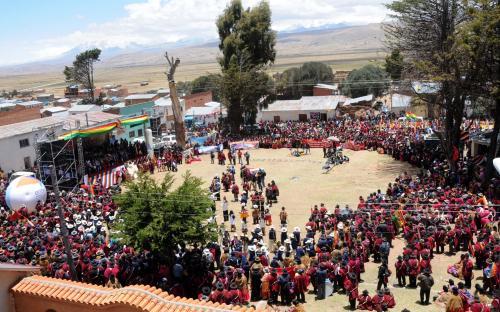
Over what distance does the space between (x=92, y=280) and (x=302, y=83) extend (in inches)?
2433

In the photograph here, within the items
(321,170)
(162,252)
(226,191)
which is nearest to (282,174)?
(321,170)

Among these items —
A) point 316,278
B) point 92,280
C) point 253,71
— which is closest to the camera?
point 316,278

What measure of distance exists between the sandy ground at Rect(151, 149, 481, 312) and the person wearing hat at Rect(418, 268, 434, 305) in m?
0.21

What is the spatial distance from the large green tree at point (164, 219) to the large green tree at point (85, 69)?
2456 inches

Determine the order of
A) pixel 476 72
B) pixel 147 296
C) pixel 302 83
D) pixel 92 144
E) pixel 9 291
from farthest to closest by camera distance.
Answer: pixel 302 83 → pixel 92 144 → pixel 476 72 → pixel 9 291 → pixel 147 296

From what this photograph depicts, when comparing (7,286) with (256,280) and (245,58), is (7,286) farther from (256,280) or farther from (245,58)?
(245,58)

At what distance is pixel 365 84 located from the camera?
230 feet

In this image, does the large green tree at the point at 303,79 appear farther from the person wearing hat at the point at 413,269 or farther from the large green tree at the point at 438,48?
the person wearing hat at the point at 413,269

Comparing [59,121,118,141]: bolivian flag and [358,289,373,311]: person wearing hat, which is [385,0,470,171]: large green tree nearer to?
[358,289,373,311]: person wearing hat

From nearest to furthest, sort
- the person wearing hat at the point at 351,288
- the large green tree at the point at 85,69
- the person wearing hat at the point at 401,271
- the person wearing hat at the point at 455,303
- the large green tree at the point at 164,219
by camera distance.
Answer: the person wearing hat at the point at 455,303 < the person wearing hat at the point at 351,288 < the person wearing hat at the point at 401,271 < the large green tree at the point at 164,219 < the large green tree at the point at 85,69

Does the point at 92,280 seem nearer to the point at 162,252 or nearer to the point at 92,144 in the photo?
the point at 162,252

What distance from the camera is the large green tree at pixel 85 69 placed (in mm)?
76312

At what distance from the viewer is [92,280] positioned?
1536 centimetres

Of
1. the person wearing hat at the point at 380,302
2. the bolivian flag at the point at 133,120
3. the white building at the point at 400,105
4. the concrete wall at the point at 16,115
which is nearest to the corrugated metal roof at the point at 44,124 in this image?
the bolivian flag at the point at 133,120
